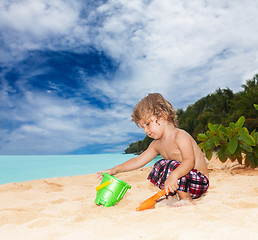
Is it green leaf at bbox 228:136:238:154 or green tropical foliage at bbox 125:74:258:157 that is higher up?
green tropical foliage at bbox 125:74:258:157

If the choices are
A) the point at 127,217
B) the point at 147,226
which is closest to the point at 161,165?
the point at 127,217

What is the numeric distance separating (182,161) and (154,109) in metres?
0.56

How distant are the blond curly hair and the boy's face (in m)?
0.03

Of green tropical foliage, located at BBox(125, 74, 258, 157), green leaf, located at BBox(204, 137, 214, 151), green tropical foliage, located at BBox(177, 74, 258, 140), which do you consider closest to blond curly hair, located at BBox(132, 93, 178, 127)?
green leaf, located at BBox(204, 137, 214, 151)

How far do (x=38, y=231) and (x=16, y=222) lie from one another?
424 millimetres

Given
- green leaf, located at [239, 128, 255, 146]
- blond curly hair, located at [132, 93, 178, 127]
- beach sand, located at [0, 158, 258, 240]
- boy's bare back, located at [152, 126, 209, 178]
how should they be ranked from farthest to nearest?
1. green leaf, located at [239, 128, 255, 146]
2. blond curly hair, located at [132, 93, 178, 127]
3. boy's bare back, located at [152, 126, 209, 178]
4. beach sand, located at [0, 158, 258, 240]

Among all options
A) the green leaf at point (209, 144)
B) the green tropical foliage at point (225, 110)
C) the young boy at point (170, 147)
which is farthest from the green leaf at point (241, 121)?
the green tropical foliage at point (225, 110)

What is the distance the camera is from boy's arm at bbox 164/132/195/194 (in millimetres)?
2006

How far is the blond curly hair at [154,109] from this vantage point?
2293 mm

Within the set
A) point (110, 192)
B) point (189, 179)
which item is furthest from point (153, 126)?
point (110, 192)

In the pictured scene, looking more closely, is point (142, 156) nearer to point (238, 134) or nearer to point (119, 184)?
point (119, 184)

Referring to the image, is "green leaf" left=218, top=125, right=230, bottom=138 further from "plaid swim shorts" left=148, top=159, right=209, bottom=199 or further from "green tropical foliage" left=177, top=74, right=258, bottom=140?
"green tropical foliage" left=177, top=74, right=258, bottom=140

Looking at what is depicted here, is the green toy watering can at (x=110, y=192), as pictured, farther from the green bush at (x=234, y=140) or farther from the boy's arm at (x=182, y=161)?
the green bush at (x=234, y=140)

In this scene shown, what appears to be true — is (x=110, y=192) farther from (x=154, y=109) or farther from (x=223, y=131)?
(x=223, y=131)
